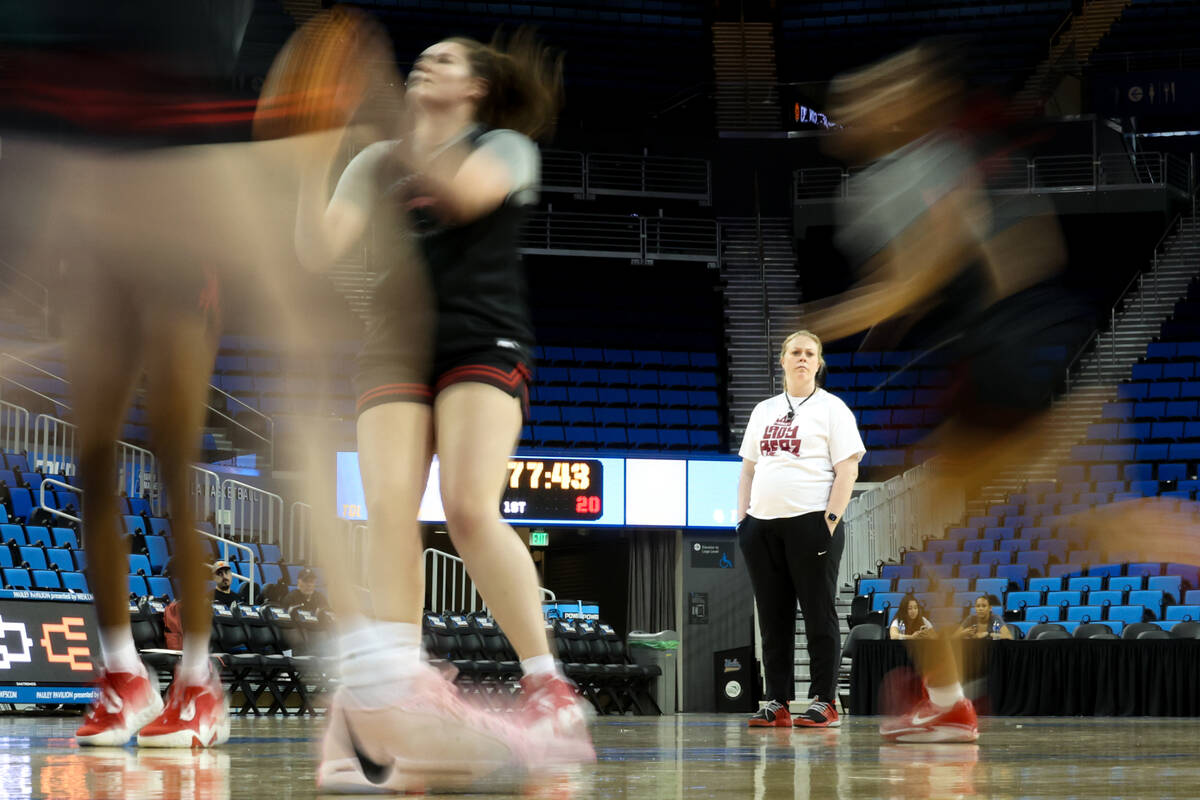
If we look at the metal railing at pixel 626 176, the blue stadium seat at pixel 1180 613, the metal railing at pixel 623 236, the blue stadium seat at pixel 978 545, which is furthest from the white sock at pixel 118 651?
the metal railing at pixel 626 176

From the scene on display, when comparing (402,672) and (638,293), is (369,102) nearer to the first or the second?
(402,672)

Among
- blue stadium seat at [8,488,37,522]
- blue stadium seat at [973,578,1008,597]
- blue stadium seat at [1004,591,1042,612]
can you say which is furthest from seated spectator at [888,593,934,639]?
blue stadium seat at [8,488,37,522]

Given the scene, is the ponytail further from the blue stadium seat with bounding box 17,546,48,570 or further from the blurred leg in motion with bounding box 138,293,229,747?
the blue stadium seat with bounding box 17,546,48,570

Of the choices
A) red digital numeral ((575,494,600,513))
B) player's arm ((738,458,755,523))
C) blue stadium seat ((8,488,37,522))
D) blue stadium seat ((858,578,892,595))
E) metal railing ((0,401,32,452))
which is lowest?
blue stadium seat ((858,578,892,595))

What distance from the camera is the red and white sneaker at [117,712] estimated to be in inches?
110

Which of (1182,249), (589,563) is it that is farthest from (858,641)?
(1182,249)

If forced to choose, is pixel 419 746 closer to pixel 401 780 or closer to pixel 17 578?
pixel 401 780

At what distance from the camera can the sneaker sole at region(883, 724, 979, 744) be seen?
3688 mm

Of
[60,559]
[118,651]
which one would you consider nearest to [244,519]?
[60,559]

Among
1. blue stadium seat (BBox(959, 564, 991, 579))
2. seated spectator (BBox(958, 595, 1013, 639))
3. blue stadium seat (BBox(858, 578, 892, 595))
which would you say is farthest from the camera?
blue stadium seat (BBox(858, 578, 892, 595))

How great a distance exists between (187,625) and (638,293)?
60.4ft

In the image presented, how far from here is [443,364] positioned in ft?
7.06

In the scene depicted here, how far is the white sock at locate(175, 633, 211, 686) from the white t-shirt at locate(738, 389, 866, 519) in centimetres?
277

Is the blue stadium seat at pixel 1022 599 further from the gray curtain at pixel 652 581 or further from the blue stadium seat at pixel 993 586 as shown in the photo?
the gray curtain at pixel 652 581
